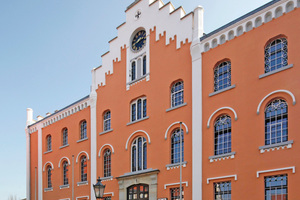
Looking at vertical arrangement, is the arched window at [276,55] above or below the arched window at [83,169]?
above

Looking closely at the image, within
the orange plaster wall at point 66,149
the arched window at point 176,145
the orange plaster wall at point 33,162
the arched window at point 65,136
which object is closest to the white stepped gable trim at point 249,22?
the arched window at point 176,145

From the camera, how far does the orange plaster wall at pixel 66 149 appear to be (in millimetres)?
30094

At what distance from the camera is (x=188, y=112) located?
2180 centimetres

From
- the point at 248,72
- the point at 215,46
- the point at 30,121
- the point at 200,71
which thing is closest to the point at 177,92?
the point at 200,71

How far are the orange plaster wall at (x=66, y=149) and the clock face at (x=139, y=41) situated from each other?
287 inches

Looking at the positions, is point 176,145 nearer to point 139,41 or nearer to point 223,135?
point 223,135

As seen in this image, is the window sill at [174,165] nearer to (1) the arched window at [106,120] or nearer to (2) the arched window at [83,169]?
(1) the arched window at [106,120]

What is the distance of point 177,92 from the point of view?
23031mm

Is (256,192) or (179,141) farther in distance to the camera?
(179,141)

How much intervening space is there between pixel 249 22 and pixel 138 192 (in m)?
13.4

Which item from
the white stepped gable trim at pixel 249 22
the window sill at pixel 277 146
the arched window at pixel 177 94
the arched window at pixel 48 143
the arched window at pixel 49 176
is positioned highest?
the white stepped gable trim at pixel 249 22

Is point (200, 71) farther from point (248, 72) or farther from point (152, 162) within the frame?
point (152, 162)

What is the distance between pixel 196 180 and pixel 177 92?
19.3 feet

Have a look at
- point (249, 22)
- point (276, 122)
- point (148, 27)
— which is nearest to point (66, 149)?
point (148, 27)
